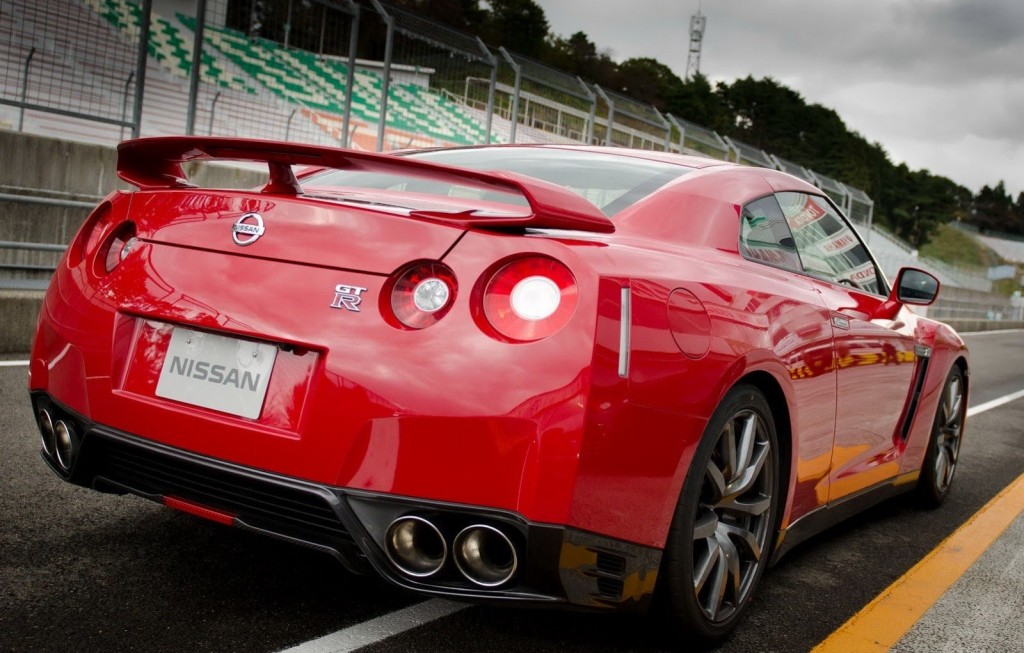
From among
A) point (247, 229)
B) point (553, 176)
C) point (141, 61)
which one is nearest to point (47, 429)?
point (247, 229)

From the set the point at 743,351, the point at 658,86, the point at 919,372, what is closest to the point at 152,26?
the point at 919,372

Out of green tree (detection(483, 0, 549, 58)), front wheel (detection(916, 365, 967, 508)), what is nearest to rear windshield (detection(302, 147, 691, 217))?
front wheel (detection(916, 365, 967, 508))

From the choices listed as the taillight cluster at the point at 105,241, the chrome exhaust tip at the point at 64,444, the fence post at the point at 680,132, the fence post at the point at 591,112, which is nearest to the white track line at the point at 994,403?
the fence post at the point at 591,112

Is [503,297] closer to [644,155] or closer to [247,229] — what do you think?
[247,229]

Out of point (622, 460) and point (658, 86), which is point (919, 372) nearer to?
point (622, 460)

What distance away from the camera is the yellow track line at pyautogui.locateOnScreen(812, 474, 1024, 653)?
10.2 ft

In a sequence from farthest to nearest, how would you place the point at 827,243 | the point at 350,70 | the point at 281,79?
the point at 350,70, the point at 281,79, the point at 827,243

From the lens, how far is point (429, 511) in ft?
7.47

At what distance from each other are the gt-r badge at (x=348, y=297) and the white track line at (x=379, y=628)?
840mm

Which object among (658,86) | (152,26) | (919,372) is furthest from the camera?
(658,86)

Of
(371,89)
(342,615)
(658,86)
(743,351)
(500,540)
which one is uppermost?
(658,86)

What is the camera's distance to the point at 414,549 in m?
2.33

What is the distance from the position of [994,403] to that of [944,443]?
18.8 ft

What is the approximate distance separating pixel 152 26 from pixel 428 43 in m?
3.82
